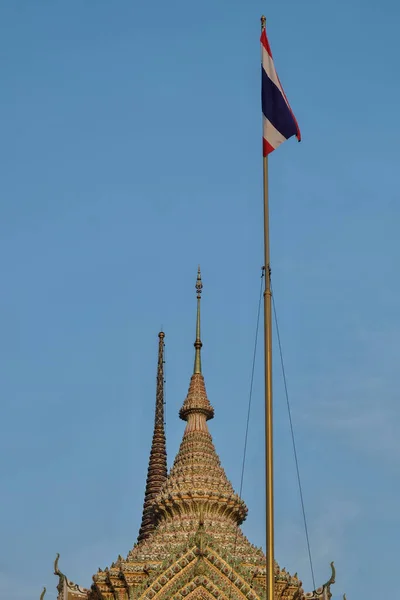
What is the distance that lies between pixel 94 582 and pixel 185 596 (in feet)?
14.9

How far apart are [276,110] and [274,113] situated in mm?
83

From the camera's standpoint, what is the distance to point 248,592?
121 ft

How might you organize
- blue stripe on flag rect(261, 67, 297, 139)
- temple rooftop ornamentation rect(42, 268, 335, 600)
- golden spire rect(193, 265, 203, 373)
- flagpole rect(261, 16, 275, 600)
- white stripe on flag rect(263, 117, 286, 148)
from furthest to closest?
golden spire rect(193, 265, 203, 373) → temple rooftop ornamentation rect(42, 268, 335, 600) → white stripe on flag rect(263, 117, 286, 148) → blue stripe on flag rect(261, 67, 297, 139) → flagpole rect(261, 16, 275, 600)

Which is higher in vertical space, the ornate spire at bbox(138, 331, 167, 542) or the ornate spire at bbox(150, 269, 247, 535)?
the ornate spire at bbox(138, 331, 167, 542)

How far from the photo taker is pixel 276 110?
24.7m

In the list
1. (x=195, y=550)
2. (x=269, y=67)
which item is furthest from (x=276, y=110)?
(x=195, y=550)

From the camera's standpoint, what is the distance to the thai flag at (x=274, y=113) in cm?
2456

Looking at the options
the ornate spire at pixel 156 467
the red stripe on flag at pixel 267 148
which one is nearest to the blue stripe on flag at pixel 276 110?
the red stripe on flag at pixel 267 148

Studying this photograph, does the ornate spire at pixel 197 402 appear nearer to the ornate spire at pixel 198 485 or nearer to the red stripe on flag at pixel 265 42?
the ornate spire at pixel 198 485

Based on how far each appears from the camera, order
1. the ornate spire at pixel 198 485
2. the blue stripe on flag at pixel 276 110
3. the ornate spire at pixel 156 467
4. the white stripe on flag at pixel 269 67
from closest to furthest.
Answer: the blue stripe on flag at pixel 276 110 → the white stripe on flag at pixel 269 67 → the ornate spire at pixel 198 485 → the ornate spire at pixel 156 467

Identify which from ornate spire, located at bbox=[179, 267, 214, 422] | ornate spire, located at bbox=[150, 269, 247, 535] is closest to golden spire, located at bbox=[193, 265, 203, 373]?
ornate spire, located at bbox=[179, 267, 214, 422]

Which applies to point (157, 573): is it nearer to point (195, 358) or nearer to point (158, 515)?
point (158, 515)

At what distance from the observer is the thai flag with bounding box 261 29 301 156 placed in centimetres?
2456

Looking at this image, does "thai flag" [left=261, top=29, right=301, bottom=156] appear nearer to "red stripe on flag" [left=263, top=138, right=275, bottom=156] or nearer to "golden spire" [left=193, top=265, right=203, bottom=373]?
"red stripe on flag" [left=263, top=138, right=275, bottom=156]
